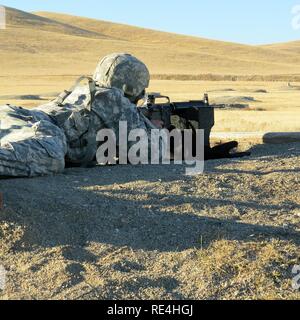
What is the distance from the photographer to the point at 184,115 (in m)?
8.65

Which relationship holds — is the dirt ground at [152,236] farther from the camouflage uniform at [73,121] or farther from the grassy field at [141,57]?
the grassy field at [141,57]

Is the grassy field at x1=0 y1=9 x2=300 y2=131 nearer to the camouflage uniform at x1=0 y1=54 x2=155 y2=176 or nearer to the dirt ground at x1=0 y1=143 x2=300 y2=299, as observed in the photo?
the camouflage uniform at x1=0 y1=54 x2=155 y2=176

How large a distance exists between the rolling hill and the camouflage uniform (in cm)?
3551

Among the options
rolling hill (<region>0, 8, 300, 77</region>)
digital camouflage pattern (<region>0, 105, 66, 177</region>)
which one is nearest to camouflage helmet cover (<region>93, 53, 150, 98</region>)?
digital camouflage pattern (<region>0, 105, 66, 177</region>)

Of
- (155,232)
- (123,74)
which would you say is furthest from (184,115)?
(155,232)

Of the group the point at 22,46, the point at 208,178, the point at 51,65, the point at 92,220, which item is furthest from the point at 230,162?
the point at 22,46

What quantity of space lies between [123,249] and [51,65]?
4718 cm

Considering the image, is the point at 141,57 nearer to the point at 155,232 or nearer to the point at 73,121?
the point at 73,121

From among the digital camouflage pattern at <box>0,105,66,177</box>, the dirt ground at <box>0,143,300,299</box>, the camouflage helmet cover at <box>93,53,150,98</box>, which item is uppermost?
the camouflage helmet cover at <box>93,53,150,98</box>

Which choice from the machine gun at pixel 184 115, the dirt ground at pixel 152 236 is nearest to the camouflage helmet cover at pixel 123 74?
the machine gun at pixel 184 115

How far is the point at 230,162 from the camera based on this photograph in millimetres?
7484

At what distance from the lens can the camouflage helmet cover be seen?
826 cm

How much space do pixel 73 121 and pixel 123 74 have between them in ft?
3.54

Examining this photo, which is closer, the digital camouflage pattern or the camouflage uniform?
the digital camouflage pattern
